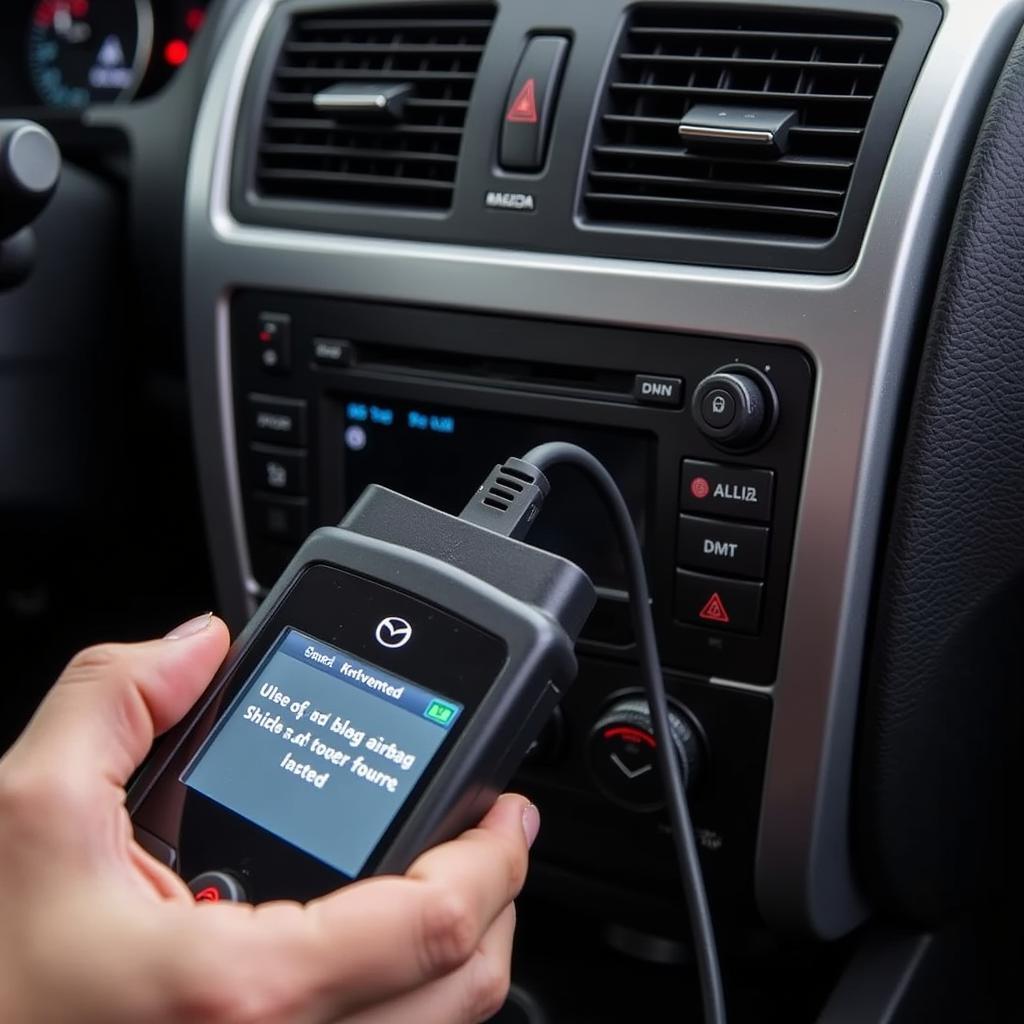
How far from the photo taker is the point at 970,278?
76 centimetres

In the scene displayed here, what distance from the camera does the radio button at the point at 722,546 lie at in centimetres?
82

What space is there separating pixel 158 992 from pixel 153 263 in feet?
2.73

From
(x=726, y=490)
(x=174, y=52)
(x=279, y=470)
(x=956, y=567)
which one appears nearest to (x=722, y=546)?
(x=726, y=490)

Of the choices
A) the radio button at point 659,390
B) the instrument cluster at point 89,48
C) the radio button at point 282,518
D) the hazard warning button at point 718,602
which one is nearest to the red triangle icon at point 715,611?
the hazard warning button at point 718,602

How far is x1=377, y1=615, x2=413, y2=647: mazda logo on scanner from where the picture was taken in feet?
2.14

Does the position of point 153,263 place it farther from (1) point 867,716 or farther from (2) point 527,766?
(1) point 867,716

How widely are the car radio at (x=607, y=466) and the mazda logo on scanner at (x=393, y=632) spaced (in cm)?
25

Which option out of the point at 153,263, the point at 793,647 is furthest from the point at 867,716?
the point at 153,263

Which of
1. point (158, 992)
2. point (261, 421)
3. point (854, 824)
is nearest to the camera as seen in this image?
point (158, 992)

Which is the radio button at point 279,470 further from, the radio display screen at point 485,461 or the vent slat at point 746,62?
the vent slat at point 746,62

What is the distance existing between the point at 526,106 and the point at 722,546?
1.02 ft

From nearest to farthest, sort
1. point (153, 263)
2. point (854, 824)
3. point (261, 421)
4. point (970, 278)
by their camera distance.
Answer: point (970, 278)
point (854, 824)
point (261, 421)
point (153, 263)

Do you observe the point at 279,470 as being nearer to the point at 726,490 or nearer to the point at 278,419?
the point at 278,419

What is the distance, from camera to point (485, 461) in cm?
94
